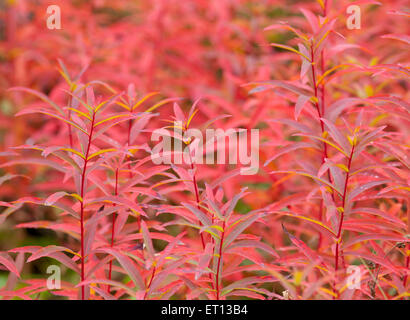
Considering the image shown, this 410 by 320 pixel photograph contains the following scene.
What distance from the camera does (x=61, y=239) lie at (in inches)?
77.7

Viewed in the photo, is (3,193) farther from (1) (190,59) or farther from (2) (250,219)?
(2) (250,219)

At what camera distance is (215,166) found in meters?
1.95

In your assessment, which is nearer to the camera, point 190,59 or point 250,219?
point 250,219

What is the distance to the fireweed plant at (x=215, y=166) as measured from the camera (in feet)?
2.64

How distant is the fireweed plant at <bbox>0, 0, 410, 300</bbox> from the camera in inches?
31.7

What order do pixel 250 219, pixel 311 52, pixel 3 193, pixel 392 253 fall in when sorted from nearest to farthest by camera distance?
pixel 250 219
pixel 311 52
pixel 392 253
pixel 3 193

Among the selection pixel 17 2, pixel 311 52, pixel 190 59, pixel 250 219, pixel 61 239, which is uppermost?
pixel 17 2

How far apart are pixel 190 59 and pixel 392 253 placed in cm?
123

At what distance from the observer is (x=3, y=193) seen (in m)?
1.92

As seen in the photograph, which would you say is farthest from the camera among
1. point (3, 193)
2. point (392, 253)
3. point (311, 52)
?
point (3, 193)
